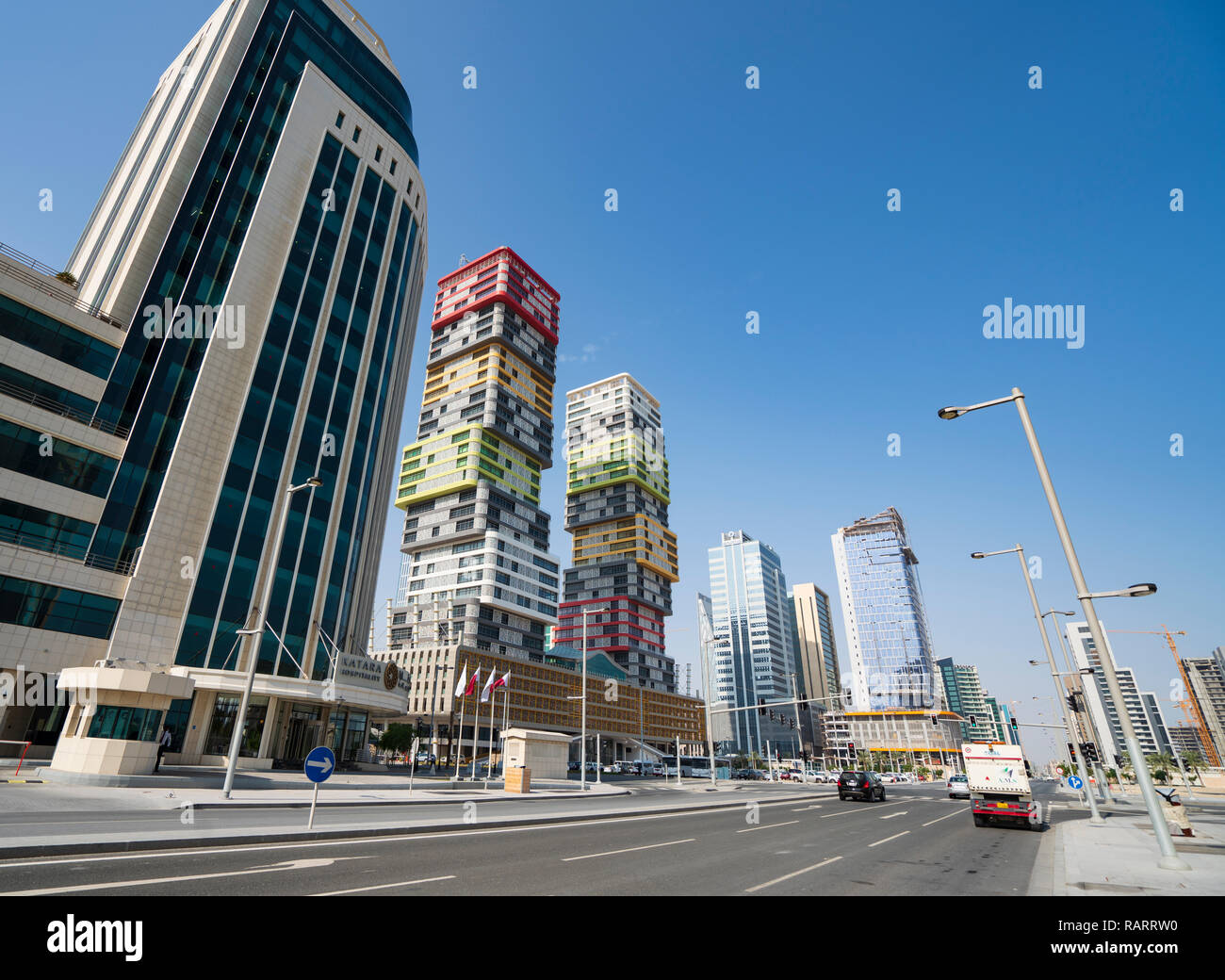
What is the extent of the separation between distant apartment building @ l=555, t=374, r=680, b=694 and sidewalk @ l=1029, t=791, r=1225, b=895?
124 meters

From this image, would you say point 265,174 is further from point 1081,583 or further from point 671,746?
point 671,746

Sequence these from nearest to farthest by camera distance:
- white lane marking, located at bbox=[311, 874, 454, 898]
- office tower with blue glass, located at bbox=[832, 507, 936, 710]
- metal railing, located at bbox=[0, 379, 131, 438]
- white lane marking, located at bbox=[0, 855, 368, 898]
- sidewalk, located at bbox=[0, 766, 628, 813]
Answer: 1. white lane marking, located at bbox=[0, 855, 368, 898]
2. white lane marking, located at bbox=[311, 874, 454, 898]
3. sidewalk, located at bbox=[0, 766, 628, 813]
4. metal railing, located at bbox=[0, 379, 131, 438]
5. office tower with blue glass, located at bbox=[832, 507, 936, 710]

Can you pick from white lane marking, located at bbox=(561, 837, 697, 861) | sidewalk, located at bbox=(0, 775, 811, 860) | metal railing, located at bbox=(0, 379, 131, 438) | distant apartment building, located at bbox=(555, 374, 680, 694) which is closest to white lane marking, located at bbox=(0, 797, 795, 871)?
sidewalk, located at bbox=(0, 775, 811, 860)

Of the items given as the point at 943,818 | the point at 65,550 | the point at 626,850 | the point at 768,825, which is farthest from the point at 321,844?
the point at 65,550

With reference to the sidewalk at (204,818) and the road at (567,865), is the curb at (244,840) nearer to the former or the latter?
the sidewalk at (204,818)

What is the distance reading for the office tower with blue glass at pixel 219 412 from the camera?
34.0 meters

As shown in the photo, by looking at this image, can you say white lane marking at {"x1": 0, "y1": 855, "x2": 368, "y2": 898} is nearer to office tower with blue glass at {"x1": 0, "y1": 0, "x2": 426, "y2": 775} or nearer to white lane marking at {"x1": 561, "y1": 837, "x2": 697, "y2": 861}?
white lane marking at {"x1": 561, "y1": 837, "x2": 697, "y2": 861}

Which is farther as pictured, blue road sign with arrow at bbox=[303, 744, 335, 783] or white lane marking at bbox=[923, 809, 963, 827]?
white lane marking at bbox=[923, 809, 963, 827]

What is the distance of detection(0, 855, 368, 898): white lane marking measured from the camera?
7.05 meters

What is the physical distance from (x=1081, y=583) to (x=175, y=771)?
127ft

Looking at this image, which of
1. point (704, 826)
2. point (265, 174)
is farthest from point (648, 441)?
point (704, 826)

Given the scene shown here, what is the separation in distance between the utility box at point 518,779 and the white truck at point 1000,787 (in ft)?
73.0

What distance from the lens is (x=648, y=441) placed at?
171m

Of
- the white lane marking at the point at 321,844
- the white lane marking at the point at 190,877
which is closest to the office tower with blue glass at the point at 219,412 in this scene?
the white lane marking at the point at 321,844
